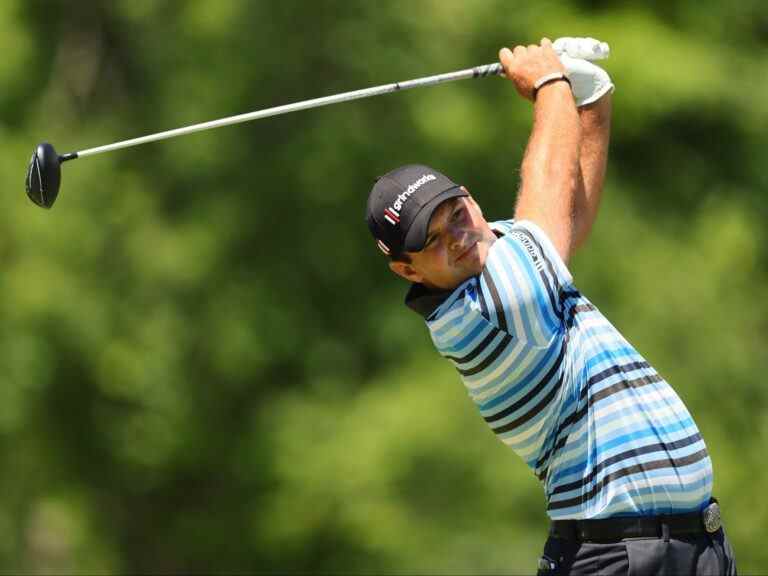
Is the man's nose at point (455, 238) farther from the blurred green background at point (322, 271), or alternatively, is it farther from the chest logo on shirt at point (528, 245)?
the blurred green background at point (322, 271)

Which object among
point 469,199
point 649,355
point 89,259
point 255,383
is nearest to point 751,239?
point 649,355

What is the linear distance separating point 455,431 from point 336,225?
1801 mm

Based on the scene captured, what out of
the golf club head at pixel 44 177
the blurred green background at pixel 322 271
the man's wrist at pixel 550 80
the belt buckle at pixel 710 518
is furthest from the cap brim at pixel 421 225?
the blurred green background at pixel 322 271

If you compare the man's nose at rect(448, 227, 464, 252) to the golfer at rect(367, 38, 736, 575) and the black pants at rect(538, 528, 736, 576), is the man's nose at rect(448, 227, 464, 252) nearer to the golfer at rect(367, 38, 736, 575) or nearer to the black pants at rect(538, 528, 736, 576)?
the golfer at rect(367, 38, 736, 575)

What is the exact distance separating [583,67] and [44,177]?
167 centimetres

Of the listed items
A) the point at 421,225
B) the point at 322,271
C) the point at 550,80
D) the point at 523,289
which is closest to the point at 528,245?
the point at 523,289

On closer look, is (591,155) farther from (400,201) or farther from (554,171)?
(400,201)

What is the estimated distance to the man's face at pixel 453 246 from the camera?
12.6 ft

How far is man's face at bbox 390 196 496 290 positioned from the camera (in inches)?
151

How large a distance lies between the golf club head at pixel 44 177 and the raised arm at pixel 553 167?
59.9 inches

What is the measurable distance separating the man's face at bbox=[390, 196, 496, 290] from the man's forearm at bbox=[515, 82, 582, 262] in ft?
0.60

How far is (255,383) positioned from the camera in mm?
11227

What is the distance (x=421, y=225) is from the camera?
378cm

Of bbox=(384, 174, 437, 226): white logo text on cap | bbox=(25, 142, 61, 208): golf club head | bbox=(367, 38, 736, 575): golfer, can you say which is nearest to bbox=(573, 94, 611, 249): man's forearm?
bbox=(367, 38, 736, 575): golfer
